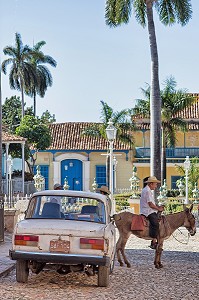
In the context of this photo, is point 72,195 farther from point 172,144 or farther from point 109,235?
point 172,144

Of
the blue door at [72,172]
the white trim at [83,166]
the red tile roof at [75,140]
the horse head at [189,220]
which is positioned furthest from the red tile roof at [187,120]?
the horse head at [189,220]

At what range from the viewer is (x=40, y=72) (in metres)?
58.2

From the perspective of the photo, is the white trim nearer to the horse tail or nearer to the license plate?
the horse tail

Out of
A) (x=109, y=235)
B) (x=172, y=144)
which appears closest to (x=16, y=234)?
(x=109, y=235)

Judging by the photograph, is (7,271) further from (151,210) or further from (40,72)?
(40,72)

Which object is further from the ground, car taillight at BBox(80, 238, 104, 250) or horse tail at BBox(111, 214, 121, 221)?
horse tail at BBox(111, 214, 121, 221)

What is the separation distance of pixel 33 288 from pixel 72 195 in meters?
1.65

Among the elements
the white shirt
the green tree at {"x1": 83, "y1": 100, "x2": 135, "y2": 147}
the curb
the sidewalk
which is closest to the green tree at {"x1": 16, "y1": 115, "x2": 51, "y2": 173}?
the green tree at {"x1": 83, "y1": 100, "x2": 135, "y2": 147}

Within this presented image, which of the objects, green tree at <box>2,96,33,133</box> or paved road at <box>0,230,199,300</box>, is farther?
green tree at <box>2,96,33,133</box>

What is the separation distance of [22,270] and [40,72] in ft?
162

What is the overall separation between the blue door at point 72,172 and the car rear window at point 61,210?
4003 cm

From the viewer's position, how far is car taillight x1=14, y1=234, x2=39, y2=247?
9266mm

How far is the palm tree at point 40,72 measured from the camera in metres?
56.8

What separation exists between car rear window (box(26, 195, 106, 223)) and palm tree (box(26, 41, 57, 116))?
46683mm
